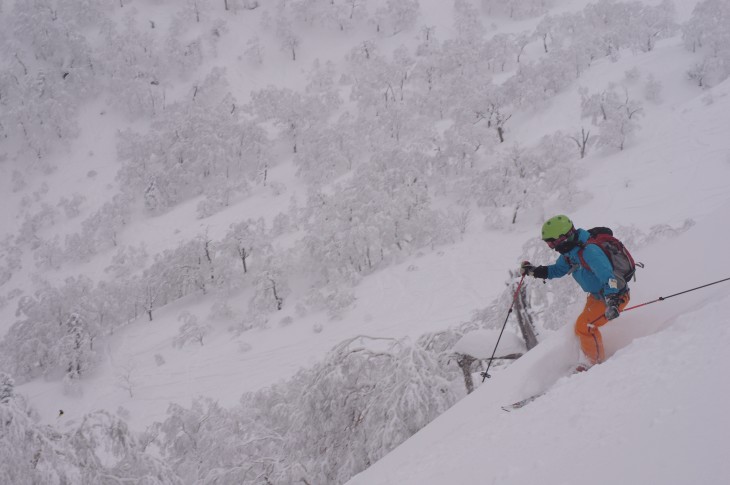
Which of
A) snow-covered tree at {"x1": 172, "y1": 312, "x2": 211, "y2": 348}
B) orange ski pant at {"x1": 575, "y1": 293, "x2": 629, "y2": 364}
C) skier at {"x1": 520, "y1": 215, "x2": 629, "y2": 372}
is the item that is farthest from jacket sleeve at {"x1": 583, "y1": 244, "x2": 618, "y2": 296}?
snow-covered tree at {"x1": 172, "y1": 312, "x2": 211, "y2": 348}

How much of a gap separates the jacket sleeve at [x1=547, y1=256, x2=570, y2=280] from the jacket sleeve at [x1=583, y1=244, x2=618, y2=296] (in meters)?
0.37

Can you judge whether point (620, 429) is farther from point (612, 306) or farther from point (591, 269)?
point (591, 269)

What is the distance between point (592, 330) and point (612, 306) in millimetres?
417

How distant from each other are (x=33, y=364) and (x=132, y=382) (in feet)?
29.9

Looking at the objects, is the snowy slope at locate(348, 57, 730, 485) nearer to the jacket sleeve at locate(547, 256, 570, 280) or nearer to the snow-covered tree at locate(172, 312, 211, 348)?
the jacket sleeve at locate(547, 256, 570, 280)

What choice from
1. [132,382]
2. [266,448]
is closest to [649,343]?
[266,448]

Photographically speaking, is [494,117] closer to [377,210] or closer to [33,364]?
[377,210]

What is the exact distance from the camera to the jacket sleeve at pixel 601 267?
153 inches

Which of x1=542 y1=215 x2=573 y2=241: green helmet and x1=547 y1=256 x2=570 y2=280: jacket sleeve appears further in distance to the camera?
x1=547 y1=256 x2=570 y2=280: jacket sleeve

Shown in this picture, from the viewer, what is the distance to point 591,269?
4074 mm

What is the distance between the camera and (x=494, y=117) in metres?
33.8

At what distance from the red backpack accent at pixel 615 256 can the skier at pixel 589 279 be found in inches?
0.8

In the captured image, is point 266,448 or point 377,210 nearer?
point 266,448

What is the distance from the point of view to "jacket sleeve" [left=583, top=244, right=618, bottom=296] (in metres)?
3.88
